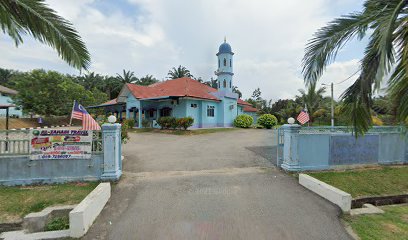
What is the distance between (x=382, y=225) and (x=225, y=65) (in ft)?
68.6

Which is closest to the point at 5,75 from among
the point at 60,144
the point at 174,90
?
the point at 174,90

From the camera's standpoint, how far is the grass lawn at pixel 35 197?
4.33m

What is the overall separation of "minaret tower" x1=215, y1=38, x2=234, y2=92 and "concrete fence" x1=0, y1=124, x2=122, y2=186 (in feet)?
61.5

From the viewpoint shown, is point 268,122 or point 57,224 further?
point 268,122

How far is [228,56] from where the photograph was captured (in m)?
23.2

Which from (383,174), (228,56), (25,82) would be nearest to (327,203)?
(383,174)

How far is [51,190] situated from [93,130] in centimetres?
172

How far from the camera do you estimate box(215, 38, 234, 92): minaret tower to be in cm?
2319

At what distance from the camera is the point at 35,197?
484cm

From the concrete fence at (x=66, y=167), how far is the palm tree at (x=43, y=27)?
2.24 m

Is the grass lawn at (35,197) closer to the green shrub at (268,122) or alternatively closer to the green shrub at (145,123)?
the green shrub at (145,123)

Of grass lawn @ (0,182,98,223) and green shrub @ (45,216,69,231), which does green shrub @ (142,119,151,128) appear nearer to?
grass lawn @ (0,182,98,223)

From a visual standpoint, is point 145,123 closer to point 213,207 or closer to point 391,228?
point 213,207

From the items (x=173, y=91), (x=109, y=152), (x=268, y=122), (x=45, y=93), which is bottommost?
(x=109, y=152)
